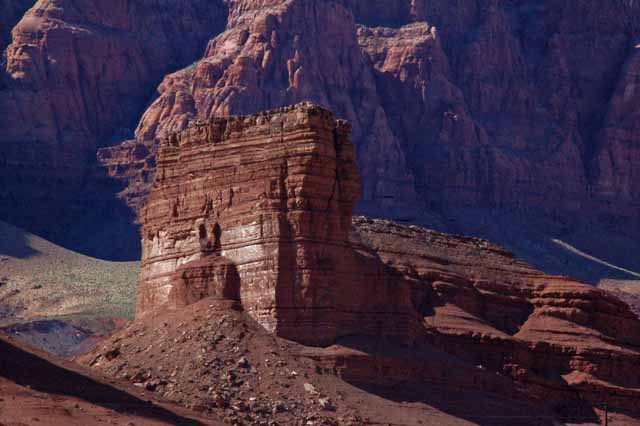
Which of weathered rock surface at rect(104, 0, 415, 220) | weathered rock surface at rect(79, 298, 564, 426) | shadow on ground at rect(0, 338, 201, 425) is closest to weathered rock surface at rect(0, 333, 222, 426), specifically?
shadow on ground at rect(0, 338, 201, 425)

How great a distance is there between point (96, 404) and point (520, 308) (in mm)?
41044

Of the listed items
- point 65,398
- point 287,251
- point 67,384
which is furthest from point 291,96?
point 65,398

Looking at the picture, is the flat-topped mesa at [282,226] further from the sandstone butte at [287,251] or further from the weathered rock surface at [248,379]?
the weathered rock surface at [248,379]

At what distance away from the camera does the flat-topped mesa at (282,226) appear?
197ft

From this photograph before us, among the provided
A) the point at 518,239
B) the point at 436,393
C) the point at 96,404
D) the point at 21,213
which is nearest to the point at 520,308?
the point at 436,393

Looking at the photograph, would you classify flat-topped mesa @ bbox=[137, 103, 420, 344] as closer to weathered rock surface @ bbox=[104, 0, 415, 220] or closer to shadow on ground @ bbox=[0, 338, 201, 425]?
shadow on ground @ bbox=[0, 338, 201, 425]

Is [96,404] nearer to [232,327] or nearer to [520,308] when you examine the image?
[232,327]

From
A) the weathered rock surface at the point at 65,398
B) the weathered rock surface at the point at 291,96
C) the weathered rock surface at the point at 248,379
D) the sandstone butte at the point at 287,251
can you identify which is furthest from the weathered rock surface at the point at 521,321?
the weathered rock surface at the point at 291,96

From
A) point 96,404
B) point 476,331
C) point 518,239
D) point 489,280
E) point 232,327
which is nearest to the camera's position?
point 96,404

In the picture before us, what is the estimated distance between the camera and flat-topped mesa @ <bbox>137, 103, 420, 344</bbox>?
2363 inches

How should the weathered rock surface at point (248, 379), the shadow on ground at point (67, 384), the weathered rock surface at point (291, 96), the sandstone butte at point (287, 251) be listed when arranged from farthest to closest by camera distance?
1. the weathered rock surface at point (291, 96)
2. the sandstone butte at point (287, 251)
3. the weathered rock surface at point (248, 379)
4. the shadow on ground at point (67, 384)

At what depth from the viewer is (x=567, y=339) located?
82562 mm

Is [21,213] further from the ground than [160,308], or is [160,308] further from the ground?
[160,308]

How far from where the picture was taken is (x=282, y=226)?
60281mm
